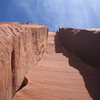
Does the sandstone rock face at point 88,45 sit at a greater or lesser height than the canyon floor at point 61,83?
greater

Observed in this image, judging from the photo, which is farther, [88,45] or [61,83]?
[88,45]

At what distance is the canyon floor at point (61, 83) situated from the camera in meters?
3.49

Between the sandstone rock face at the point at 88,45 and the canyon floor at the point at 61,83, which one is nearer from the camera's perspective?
the canyon floor at the point at 61,83

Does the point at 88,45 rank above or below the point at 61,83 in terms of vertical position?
above

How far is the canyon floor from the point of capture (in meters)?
3.49

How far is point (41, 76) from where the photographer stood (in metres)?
4.52

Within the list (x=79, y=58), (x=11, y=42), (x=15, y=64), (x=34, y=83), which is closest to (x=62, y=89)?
(x=34, y=83)

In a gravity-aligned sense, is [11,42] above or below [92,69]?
above

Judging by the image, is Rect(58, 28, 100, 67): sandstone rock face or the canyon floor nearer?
the canyon floor

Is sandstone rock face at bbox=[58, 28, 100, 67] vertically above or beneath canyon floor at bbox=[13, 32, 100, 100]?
above

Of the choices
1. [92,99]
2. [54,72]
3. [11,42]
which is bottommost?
[92,99]

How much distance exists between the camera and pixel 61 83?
4129 millimetres

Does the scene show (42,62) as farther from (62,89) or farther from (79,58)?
(62,89)

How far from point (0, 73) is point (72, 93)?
1709mm
